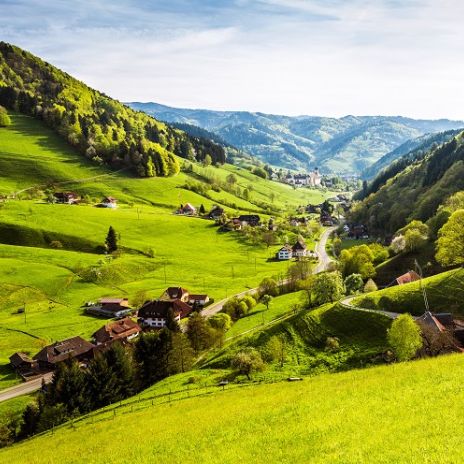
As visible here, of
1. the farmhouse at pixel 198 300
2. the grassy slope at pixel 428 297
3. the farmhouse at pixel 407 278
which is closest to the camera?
the grassy slope at pixel 428 297

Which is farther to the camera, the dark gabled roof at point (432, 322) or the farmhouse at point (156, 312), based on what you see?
the farmhouse at point (156, 312)

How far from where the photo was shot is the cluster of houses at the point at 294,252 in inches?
6713

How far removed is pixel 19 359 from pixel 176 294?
4428 centimetres

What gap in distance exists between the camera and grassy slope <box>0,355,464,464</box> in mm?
22156

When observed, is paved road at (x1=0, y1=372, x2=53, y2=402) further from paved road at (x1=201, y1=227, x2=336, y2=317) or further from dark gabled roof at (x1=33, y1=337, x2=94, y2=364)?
paved road at (x1=201, y1=227, x2=336, y2=317)

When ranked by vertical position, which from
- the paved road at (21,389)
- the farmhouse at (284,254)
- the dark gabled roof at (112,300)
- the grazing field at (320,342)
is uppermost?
the grazing field at (320,342)

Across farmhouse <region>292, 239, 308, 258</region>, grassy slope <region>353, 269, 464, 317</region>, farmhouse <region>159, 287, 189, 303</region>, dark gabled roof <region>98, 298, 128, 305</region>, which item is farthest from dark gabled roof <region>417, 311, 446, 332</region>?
farmhouse <region>292, 239, 308, 258</region>

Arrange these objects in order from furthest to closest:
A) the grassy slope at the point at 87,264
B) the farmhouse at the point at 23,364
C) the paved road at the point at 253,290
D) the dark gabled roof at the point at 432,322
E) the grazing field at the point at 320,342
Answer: the paved road at the point at 253,290
the grassy slope at the point at 87,264
the farmhouse at the point at 23,364
the grazing field at the point at 320,342
the dark gabled roof at the point at 432,322

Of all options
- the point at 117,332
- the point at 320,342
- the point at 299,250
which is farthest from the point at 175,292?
the point at 299,250

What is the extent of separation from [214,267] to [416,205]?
9903 centimetres

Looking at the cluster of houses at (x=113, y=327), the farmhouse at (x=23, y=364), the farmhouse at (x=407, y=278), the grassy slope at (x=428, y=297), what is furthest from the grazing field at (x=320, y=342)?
the farmhouse at (x=23, y=364)

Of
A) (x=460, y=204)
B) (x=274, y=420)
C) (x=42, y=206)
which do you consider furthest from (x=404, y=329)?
(x=42, y=206)

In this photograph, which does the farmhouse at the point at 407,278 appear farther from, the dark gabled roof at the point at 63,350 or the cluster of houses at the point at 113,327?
the dark gabled roof at the point at 63,350

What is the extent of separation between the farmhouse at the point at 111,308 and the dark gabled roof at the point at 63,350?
20.0 metres
